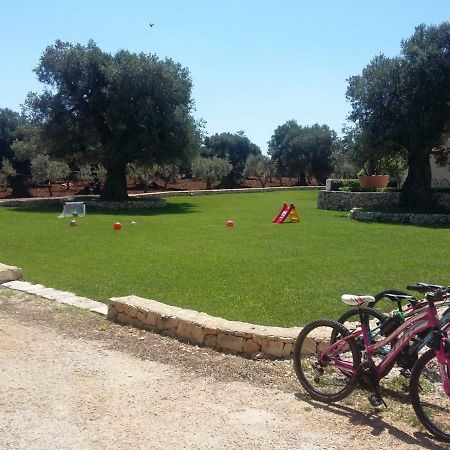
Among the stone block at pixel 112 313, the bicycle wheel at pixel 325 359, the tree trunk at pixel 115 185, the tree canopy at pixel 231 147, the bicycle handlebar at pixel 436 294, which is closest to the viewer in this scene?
the bicycle handlebar at pixel 436 294

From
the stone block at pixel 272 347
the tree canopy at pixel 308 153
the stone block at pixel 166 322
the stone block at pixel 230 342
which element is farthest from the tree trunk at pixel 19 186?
the stone block at pixel 272 347

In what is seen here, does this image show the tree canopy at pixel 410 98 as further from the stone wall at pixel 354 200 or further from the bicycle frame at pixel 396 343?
the bicycle frame at pixel 396 343

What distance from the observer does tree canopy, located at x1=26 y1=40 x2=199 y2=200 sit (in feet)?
83.6

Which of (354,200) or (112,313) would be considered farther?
(354,200)

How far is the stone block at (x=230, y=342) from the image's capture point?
5.26 meters

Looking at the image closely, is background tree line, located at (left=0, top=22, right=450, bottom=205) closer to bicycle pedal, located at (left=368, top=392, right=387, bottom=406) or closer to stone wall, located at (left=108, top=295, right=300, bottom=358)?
stone wall, located at (left=108, top=295, right=300, bottom=358)

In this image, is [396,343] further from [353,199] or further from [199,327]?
[353,199]

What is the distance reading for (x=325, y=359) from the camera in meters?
4.37

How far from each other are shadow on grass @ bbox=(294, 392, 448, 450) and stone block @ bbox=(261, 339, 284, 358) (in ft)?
2.43

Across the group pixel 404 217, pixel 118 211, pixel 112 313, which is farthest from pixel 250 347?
pixel 118 211

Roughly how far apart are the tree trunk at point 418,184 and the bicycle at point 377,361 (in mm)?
17509

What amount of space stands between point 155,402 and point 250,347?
53.8 inches

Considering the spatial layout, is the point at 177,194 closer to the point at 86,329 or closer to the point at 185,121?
the point at 185,121

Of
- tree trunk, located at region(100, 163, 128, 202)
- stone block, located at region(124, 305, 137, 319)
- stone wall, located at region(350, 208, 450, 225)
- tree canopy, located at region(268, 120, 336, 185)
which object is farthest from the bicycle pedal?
tree canopy, located at region(268, 120, 336, 185)
